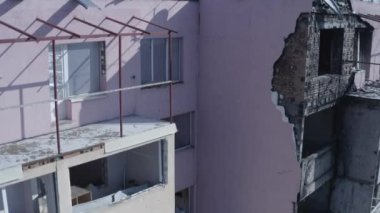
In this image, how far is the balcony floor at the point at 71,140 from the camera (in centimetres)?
819

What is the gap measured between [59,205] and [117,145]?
63.1 inches

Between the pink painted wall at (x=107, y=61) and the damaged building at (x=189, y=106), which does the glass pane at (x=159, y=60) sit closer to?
the damaged building at (x=189, y=106)

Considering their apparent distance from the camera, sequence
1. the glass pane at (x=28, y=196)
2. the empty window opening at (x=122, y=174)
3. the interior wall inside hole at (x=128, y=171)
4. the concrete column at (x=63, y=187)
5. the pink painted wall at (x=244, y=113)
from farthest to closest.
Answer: the pink painted wall at (x=244, y=113) → the interior wall inside hole at (x=128, y=171) → the empty window opening at (x=122, y=174) → the glass pane at (x=28, y=196) → the concrete column at (x=63, y=187)

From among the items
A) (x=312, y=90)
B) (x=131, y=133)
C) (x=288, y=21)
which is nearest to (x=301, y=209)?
(x=312, y=90)

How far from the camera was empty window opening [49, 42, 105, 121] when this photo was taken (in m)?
10.1

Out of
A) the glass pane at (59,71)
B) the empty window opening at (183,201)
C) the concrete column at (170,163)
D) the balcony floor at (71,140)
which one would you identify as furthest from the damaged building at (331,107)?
the glass pane at (59,71)

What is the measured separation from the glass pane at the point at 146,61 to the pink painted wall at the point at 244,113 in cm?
191

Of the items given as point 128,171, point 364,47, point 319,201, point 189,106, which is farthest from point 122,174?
point 364,47

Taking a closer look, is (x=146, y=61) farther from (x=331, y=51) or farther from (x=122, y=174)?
(x=331, y=51)

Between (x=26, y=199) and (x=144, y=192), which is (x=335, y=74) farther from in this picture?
(x=26, y=199)

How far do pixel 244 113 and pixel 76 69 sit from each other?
497 cm

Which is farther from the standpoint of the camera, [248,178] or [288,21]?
[248,178]

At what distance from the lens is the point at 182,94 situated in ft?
43.3

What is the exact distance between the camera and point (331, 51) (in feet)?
43.7
